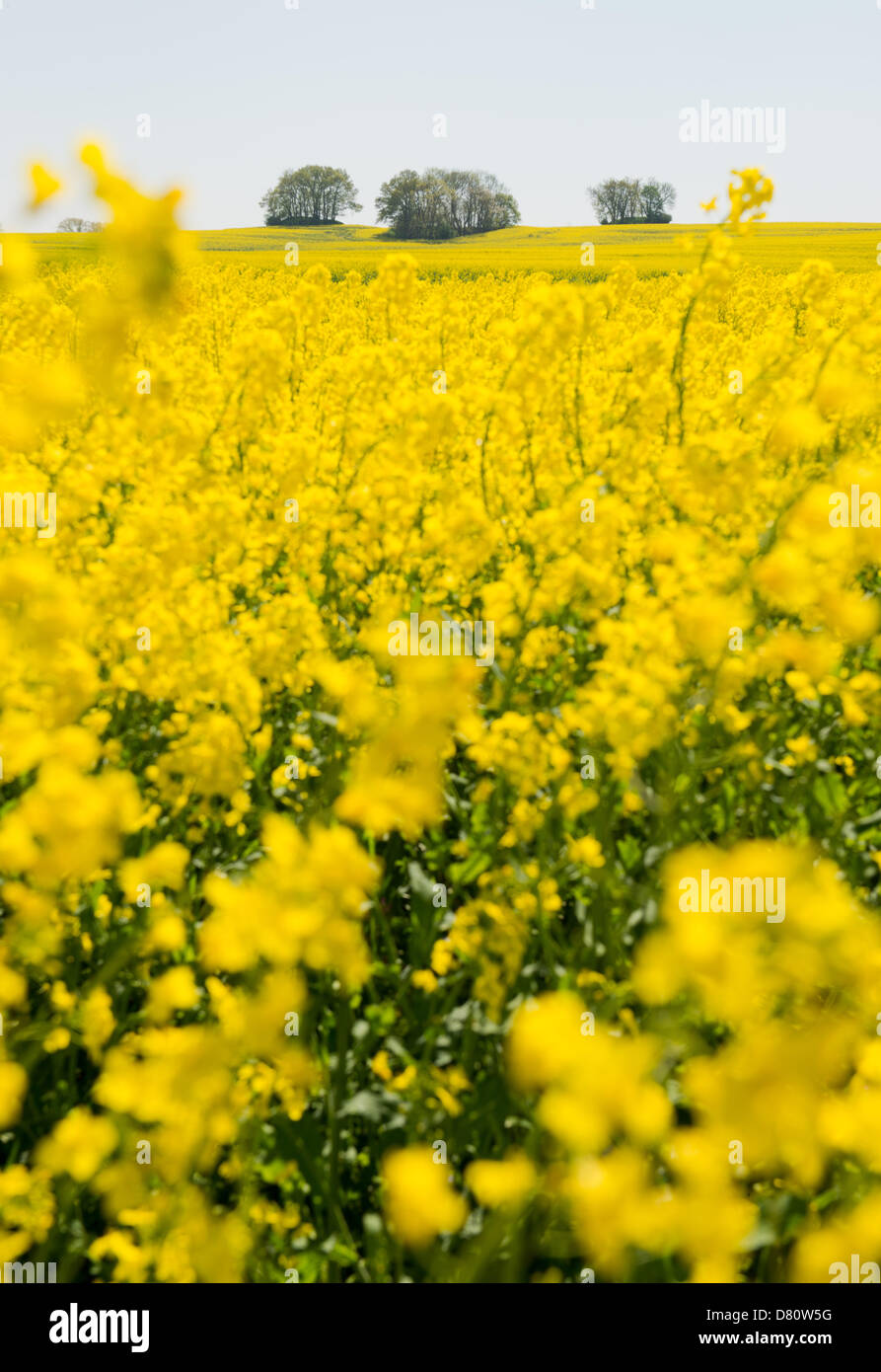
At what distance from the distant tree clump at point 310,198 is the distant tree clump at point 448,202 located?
4713mm

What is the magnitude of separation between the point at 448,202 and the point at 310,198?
11.4 m

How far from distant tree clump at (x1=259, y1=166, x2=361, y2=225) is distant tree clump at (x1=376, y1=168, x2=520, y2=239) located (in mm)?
4713

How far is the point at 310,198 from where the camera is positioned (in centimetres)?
7312

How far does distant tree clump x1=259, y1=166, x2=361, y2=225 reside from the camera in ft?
239
